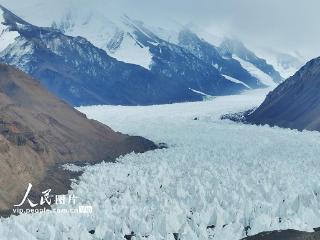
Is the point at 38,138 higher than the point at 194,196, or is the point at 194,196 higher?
the point at 194,196

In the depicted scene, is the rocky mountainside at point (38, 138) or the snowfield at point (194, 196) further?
the rocky mountainside at point (38, 138)

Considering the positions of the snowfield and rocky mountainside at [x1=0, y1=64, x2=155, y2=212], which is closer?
the snowfield

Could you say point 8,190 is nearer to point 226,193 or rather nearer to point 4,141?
point 4,141

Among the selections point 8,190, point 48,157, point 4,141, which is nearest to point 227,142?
point 48,157
